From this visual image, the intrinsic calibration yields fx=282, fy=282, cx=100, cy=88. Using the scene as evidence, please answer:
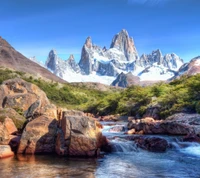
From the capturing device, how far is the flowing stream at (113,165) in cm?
1469

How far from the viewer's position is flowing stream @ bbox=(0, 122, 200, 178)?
48.2ft

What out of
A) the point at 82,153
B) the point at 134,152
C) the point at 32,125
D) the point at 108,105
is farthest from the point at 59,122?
the point at 108,105

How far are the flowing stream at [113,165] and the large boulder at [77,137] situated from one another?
786 millimetres

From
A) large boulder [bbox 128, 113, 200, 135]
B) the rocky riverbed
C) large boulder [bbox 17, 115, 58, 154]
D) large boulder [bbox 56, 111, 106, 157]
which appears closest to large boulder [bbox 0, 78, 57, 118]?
the rocky riverbed

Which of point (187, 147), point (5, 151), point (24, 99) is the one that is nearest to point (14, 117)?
point (5, 151)

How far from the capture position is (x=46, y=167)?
52.4 feet

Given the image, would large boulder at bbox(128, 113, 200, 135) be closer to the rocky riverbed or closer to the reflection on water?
the rocky riverbed

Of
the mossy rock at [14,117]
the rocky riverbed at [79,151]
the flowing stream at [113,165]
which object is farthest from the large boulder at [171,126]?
the mossy rock at [14,117]

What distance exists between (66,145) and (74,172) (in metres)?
4.63

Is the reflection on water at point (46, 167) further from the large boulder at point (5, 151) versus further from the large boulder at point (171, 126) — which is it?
the large boulder at point (171, 126)

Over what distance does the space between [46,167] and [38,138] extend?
13.8ft

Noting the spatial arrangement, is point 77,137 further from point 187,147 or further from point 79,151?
point 187,147

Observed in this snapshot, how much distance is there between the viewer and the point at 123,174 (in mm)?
14805

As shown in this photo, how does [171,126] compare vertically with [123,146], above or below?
above
